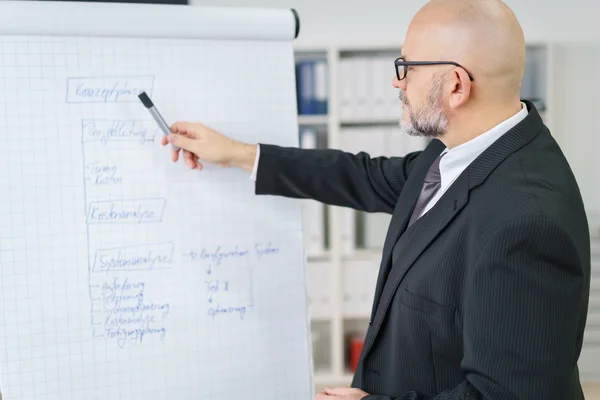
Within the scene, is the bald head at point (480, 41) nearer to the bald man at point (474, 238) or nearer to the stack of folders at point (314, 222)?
the bald man at point (474, 238)

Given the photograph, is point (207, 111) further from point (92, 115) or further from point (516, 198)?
point (516, 198)

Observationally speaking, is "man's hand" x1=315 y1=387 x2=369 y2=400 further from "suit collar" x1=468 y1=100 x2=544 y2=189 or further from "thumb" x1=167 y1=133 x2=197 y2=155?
"thumb" x1=167 y1=133 x2=197 y2=155

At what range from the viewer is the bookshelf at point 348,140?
2854 mm

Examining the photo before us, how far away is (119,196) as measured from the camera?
124cm

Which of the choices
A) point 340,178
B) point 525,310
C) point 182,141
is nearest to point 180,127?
point 182,141

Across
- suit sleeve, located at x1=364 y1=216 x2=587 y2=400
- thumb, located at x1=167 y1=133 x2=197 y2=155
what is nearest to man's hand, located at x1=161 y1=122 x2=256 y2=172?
thumb, located at x1=167 y1=133 x2=197 y2=155

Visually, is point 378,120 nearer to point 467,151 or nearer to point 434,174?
point 434,174

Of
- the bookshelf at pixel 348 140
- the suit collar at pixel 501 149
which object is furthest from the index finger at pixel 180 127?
the bookshelf at pixel 348 140

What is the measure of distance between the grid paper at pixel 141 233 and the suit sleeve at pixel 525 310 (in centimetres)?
57

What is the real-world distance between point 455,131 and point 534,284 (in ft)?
1.12

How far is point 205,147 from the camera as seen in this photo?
1.27 meters

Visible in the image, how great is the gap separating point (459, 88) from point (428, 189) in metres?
0.25

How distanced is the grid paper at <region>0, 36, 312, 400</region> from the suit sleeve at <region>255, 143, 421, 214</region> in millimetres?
42

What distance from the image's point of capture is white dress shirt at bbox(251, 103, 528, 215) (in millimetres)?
1068
